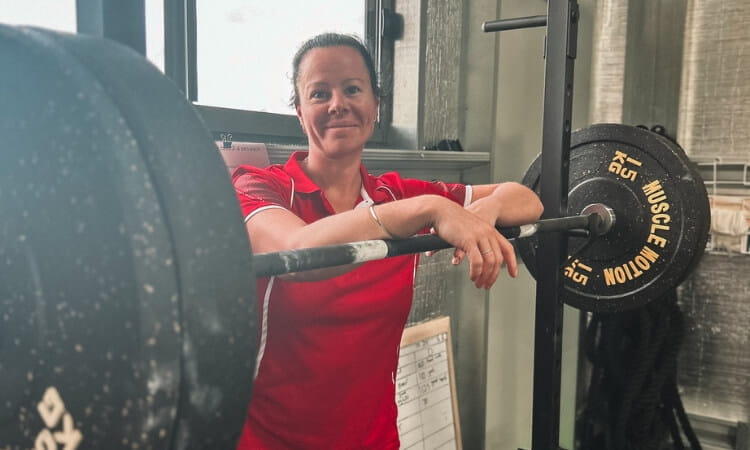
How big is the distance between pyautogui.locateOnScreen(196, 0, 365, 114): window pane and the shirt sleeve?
1.12 feet

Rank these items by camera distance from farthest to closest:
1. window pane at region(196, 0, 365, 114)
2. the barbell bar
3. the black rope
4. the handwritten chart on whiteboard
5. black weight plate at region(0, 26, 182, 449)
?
1. the black rope
2. the handwritten chart on whiteboard
3. window pane at region(196, 0, 365, 114)
4. the barbell bar
5. black weight plate at region(0, 26, 182, 449)

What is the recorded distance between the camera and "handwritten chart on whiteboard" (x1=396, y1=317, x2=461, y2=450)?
5.87 feet

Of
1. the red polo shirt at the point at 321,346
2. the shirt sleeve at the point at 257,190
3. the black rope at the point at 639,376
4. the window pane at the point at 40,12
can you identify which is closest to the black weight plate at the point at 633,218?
the red polo shirt at the point at 321,346

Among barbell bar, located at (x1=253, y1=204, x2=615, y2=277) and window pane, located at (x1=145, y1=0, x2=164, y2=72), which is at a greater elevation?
window pane, located at (x1=145, y1=0, x2=164, y2=72)

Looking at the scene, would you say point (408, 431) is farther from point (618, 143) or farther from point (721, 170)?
point (721, 170)

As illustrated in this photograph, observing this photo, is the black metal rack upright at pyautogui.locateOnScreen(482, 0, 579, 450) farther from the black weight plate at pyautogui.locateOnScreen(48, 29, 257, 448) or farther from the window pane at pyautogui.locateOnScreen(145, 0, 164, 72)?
the black weight plate at pyautogui.locateOnScreen(48, 29, 257, 448)

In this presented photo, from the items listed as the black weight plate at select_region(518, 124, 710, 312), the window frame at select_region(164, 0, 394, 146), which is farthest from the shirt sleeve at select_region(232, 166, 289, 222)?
the black weight plate at select_region(518, 124, 710, 312)

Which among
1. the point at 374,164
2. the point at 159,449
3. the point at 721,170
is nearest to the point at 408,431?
the point at 374,164

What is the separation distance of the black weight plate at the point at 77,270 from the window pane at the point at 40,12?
839 mm

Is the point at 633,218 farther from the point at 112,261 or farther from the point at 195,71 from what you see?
the point at 112,261

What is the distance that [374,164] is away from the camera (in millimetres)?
1723

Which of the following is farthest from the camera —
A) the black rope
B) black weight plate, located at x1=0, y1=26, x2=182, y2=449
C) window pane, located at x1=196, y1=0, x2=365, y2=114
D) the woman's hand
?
the black rope

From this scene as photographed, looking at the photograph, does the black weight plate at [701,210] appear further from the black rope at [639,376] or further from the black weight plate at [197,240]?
the black weight plate at [197,240]

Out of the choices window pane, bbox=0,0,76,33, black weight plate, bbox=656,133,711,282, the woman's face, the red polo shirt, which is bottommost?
the red polo shirt
